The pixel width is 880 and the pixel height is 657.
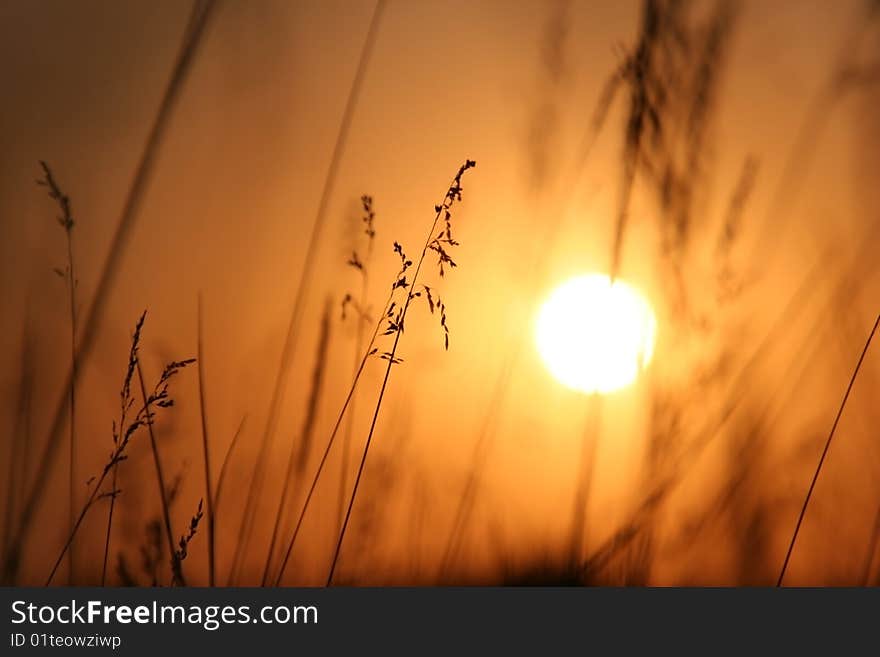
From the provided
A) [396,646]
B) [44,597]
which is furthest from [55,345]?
[396,646]

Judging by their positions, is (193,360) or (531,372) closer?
(193,360)

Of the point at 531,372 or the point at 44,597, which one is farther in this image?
the point at 531,372

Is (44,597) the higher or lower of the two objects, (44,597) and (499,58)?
the lower

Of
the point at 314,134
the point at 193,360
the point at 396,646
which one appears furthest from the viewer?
the point at 314,134

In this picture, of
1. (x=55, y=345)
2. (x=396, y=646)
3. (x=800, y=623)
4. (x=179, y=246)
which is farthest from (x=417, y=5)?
(x=800, y=623)

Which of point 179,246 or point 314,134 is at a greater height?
point 314,134

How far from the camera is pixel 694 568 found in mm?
1402

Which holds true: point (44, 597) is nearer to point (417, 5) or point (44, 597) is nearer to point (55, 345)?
point (55, 345)

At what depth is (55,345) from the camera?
132 cm

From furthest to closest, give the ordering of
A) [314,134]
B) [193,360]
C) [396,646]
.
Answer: [314,134] → [193,360] → [396,646]

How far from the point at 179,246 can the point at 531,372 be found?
60cm

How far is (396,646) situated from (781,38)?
1152 millimetres

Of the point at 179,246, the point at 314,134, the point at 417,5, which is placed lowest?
the point at 179,246

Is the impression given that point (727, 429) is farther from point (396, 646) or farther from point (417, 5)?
point (417, 5)
